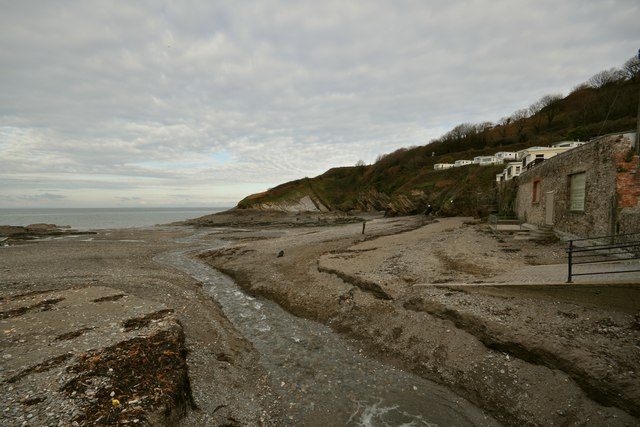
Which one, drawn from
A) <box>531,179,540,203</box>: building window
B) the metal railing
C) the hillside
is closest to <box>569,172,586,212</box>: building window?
the metal railing

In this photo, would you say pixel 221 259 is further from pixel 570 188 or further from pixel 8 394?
pixel 570 188

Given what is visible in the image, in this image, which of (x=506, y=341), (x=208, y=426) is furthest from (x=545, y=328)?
(x=208, y=426)

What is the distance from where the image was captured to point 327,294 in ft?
46.8

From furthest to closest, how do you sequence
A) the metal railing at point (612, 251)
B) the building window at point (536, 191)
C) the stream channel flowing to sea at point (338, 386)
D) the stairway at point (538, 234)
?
the building window at point (536, 191) < the stairway at point (538, 234) < the metal railing at point (612, 251) < the stream channel flowing to sea at point (338, 386)

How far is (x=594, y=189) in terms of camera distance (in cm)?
1388

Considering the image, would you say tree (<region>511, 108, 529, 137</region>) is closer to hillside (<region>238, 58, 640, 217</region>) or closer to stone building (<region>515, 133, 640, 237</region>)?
hillside (<region>238, 58, 640, 217</region>)

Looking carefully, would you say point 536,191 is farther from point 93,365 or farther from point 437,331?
point 93,365

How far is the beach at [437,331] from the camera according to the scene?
680cm

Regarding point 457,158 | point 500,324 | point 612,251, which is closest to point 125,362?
point 500,324

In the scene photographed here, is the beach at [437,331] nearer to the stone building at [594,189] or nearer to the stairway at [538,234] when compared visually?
the stairway at [538,234]

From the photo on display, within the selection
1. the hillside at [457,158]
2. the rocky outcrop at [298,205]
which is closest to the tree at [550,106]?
the hillside at [457,158]

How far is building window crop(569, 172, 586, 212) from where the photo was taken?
15125 millimetres

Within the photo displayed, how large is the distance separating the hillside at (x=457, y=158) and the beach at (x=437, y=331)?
1418 inches

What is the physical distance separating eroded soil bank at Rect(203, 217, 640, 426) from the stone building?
2.13m
